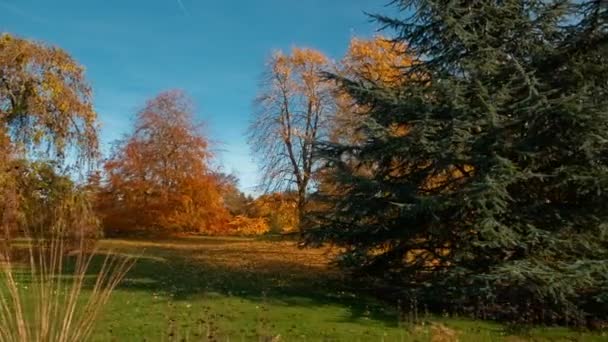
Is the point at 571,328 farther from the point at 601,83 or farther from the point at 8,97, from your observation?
the point at 8,97

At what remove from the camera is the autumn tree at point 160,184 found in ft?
98.1

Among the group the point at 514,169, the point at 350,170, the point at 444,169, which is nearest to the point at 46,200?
the point at 350,170

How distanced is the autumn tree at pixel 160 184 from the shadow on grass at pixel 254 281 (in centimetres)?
1084

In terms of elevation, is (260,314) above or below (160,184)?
below

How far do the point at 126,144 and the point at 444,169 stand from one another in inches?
973

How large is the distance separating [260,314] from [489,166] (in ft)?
14.8

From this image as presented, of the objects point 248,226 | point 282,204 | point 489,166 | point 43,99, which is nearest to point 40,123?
point 43,99

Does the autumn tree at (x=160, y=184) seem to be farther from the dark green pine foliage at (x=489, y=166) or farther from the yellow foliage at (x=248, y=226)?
the dark green pine foliage at (x=489, y=166)

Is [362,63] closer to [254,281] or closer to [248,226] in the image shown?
[254,281]

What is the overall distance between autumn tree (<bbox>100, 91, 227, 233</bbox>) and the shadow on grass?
10.8 meters

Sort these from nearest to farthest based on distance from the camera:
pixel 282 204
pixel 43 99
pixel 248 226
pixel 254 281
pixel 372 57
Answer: pixel 254 281 → pixel 43 99 → pixel 372 57 → pixel 282 204 → pixel 248 226

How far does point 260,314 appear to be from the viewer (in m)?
8.34

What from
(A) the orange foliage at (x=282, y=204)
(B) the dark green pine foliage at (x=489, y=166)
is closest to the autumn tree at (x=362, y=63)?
(A) the orange foliage at (x=282, y=204)

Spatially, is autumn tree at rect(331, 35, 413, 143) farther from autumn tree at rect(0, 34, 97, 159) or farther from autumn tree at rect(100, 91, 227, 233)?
autumn tree at rect(100, 91, 227, 233)
